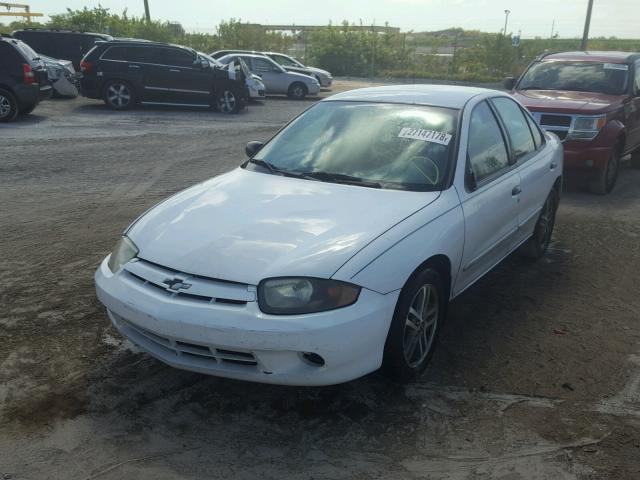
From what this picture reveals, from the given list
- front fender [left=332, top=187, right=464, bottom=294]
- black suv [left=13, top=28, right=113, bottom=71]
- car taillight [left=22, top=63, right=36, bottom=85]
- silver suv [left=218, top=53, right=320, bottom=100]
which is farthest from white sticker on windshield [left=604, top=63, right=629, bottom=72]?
black suv [left=13, top=28, right=113, bottom=71]

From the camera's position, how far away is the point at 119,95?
15.9 metres

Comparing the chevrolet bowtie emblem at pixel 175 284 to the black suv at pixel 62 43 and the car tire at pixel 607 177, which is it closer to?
the car tire at pixel 607 177

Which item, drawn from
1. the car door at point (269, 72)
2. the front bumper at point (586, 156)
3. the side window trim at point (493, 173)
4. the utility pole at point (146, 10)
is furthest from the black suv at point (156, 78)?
the utility pole at point (146, 10)

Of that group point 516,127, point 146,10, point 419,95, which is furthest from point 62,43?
point 516,127

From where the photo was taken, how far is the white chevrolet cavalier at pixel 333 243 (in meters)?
3.13

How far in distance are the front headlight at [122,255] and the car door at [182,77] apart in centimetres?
1321

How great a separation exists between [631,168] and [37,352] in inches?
383

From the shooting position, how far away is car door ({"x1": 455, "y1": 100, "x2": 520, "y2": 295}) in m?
4.14

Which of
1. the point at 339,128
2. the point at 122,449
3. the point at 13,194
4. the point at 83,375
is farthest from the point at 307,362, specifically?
the point at 13,194

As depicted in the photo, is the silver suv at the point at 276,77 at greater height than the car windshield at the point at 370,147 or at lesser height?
lesser

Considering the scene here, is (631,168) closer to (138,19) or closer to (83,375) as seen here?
(83,375)

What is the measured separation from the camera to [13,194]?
25.3 ft

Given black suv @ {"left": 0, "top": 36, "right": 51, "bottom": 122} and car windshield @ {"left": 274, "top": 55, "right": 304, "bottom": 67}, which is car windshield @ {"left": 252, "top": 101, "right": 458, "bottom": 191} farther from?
car windshield @ {"left": 274, "top": 55, "right": 304, "bottom": 67}

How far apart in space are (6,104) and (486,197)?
11728mm
